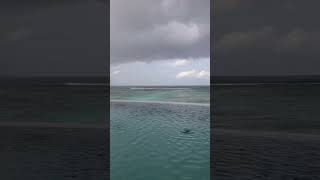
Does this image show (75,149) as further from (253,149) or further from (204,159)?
(253,149)

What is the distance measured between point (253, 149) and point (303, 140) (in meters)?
2.47

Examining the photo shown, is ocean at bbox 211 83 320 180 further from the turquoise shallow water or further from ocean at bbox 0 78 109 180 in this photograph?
ocean at bbox 0 78 109 180

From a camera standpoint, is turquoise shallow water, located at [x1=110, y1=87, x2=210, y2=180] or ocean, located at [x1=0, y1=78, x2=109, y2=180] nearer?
ocean, located at [x1=0, y1=78, x2=109, y2=180]

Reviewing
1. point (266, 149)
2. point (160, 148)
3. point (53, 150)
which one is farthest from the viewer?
point (160, 148)

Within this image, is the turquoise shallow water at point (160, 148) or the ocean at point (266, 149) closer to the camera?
the ocean at point (266, 149)

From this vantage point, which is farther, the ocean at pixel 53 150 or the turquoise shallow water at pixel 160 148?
the turquoise shallow water at pixel 160 148

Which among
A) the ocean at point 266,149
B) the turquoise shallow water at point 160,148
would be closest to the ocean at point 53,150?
the turquoise shallow water at point 160,148

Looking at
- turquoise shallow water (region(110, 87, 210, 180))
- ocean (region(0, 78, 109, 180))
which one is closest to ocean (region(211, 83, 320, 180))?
turquoise shallow water (region(110, 87, 210, 180))

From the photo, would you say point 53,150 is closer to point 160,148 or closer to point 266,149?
point 160,148

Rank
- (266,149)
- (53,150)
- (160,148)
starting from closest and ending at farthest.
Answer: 1. (266,149)
2. (53,150)
3. (160,148)

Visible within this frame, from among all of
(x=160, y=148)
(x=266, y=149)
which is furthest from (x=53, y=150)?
Answer: (x=266, y=149)

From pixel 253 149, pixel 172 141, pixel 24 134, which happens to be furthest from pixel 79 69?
pixel 253 149

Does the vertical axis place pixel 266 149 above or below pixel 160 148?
above

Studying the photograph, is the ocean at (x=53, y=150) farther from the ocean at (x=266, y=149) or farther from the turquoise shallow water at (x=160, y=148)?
the ocean at (x=266, y=149)
